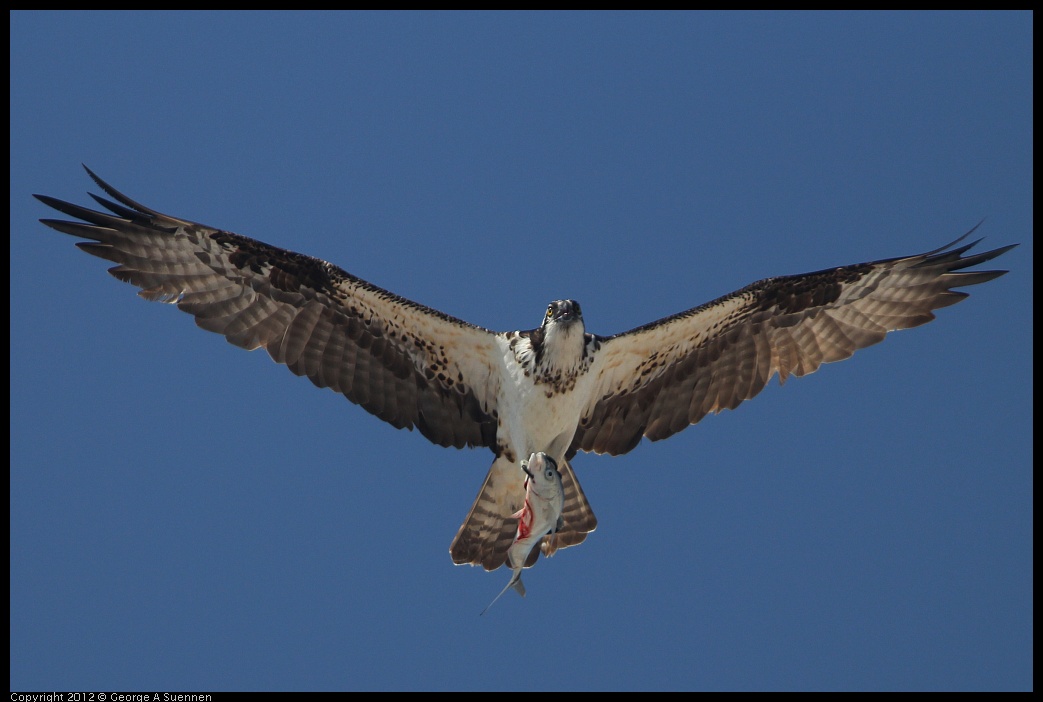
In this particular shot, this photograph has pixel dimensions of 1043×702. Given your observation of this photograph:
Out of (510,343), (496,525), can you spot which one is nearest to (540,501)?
(496,525)

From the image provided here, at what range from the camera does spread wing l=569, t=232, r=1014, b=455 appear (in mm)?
11094

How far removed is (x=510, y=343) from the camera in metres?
10.7

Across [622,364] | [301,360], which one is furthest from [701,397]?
[301,360]

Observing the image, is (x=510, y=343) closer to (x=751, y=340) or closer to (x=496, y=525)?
(x=496, y=525)

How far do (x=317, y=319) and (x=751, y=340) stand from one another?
12.8 feet

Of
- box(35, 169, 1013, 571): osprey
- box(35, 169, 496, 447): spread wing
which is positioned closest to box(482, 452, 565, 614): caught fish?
box(35, 169, 1013, 571): osprey

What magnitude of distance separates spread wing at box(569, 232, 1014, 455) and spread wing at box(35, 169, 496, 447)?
1.17 meters

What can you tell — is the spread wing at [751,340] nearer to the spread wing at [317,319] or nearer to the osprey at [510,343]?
the osprey at [510,343]

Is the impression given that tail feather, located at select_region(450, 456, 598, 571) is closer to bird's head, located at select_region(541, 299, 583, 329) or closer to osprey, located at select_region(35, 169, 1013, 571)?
osprey, located at select_region(35, 169, 1013, 571)

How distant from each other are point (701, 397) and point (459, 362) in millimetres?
2246
